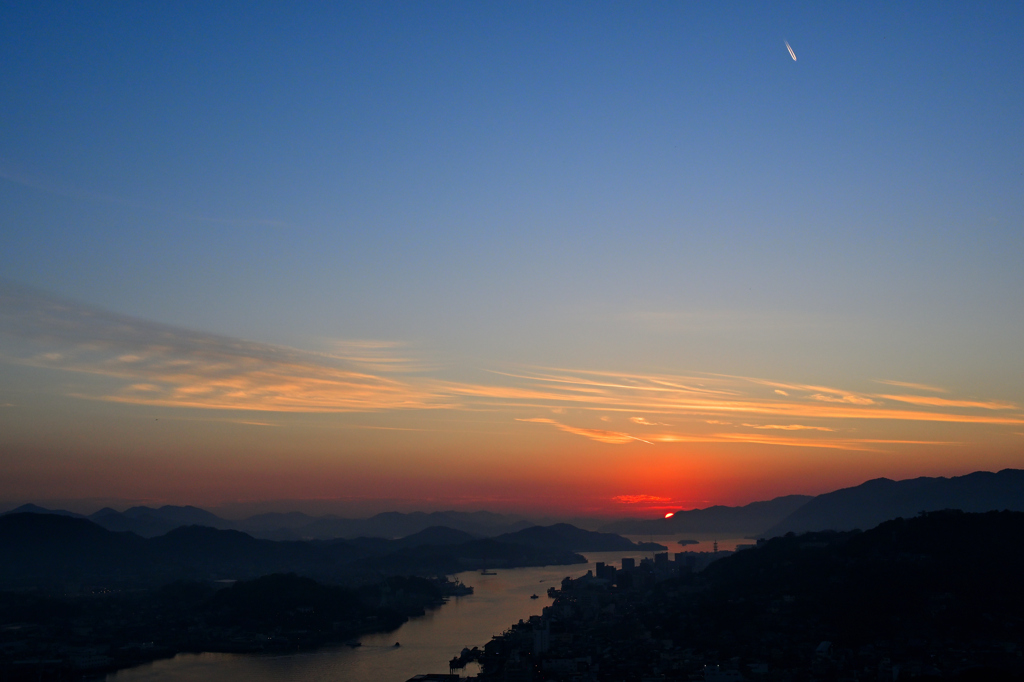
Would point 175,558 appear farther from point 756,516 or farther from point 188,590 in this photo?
point 756,516

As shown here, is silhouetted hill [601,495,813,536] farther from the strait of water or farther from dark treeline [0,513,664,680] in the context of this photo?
the strait of water

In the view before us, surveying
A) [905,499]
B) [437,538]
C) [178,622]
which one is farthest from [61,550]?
→ [905,499]

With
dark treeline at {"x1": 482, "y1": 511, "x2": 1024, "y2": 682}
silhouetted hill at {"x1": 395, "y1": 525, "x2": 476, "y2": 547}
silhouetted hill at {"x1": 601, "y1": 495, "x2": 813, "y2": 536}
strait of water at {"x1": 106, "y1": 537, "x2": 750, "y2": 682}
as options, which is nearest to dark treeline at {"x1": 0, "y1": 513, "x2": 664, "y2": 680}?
strait of water at {"x1": 106, "y1": 537, "x2": 750, "y2": 682}

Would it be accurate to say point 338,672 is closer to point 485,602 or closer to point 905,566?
point 905,566

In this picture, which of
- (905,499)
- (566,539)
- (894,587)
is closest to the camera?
(894,587)

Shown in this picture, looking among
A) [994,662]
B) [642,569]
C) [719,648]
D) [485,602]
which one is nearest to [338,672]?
[719,648]

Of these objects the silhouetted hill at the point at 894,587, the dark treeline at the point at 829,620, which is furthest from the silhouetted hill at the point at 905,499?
the dark treeline at the point at 829,620
